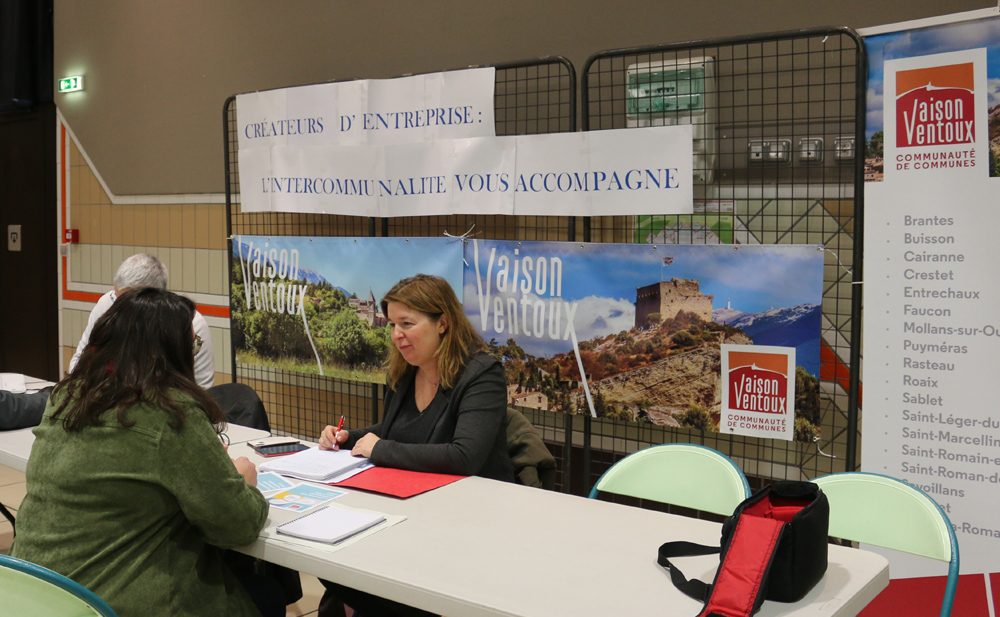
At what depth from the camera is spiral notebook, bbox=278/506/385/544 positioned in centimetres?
181

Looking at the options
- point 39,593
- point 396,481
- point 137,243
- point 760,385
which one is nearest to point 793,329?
point 760,385

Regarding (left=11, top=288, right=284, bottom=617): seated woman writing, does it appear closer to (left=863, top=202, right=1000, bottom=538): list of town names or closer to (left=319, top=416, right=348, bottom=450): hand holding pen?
(left=319, top=416, right=348, bottom=450): hand holding pen

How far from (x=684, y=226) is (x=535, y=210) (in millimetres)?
631

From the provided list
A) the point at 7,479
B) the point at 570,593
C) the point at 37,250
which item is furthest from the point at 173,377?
the point at 37,250

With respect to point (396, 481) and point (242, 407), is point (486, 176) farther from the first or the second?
point (396, 481)

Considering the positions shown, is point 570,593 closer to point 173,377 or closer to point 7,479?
point 173,377

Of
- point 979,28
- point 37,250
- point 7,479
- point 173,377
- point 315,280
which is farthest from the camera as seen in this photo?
point 37,250

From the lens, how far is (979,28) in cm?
252

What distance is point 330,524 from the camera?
189 cm

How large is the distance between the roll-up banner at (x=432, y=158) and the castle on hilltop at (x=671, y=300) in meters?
0.29

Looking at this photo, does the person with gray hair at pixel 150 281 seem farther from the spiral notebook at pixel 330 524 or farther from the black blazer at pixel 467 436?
the spiral notebook at pixel 330 524

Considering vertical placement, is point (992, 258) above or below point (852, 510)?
above

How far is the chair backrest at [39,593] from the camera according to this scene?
1452mm

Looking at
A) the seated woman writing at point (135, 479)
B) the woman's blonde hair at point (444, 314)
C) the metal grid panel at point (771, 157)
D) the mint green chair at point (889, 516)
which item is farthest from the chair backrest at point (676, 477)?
the seated woman writing at point (135, 479)
